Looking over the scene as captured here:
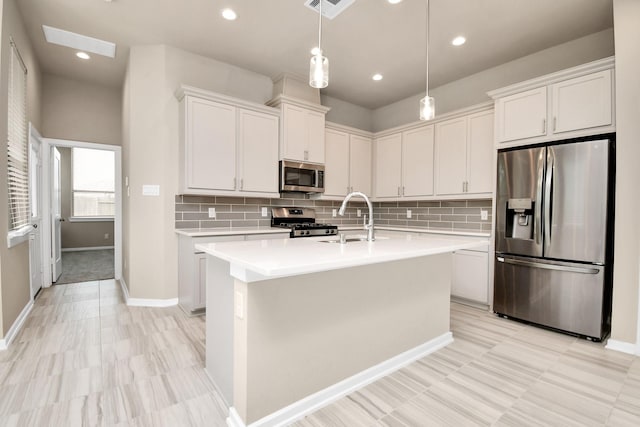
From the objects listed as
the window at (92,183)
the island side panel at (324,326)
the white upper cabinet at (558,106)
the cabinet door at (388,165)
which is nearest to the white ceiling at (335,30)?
the white upper cabinet at (558,106)

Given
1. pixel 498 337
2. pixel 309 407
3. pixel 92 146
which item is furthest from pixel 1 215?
pixel 498 337

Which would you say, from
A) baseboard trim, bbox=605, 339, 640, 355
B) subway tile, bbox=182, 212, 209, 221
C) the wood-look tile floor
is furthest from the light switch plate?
baseboard trim, bbox=605, 339, 640, 355

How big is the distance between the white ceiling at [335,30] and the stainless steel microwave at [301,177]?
1235 millimetres

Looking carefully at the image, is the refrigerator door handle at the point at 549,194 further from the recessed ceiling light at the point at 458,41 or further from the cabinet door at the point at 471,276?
the recessed ceiling light at the point at 458,41

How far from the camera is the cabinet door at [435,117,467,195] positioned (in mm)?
3822

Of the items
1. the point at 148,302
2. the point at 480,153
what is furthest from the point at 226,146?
the point at 480,153

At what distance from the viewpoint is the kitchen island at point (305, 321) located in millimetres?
1489

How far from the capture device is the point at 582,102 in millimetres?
2707

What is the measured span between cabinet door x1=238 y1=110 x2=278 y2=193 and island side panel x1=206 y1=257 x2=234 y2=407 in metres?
1.87

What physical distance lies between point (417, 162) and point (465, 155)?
2.23 ft

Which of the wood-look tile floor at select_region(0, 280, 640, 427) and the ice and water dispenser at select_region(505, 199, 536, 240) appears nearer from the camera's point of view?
the wood-look tile floor at select_region(0, 280, 640, 427)

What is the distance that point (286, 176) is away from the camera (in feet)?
12.9

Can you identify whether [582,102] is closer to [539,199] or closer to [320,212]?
[539,199]

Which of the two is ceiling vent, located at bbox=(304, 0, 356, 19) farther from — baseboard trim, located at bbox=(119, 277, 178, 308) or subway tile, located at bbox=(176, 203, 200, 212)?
baseboard trim, located at bbox=(119, 277, 178, 308)
